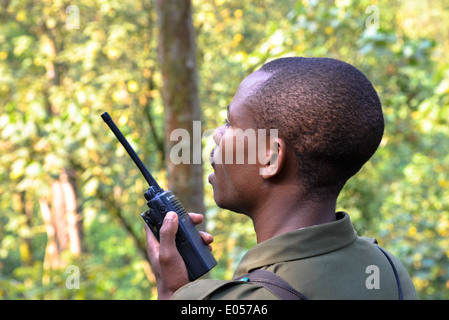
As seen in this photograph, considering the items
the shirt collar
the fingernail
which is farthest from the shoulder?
the fingernail

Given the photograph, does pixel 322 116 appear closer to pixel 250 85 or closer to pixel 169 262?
pixel 250 85

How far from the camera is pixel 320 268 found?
1251 millimetres

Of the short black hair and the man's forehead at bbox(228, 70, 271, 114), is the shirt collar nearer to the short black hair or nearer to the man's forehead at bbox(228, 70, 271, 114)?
the short black hair

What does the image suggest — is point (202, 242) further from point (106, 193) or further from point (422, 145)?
point (422, 145)

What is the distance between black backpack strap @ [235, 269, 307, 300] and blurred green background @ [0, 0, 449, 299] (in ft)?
9.21

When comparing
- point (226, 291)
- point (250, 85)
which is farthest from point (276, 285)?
point (250, 85)

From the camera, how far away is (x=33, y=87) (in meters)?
7.37

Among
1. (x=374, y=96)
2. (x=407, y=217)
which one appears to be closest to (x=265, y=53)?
(x=407, y=217)

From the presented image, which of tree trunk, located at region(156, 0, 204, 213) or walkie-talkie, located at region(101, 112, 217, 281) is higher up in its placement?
tree trunk, located at region(156, 0, 204, 213)

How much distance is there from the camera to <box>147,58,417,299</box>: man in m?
1.28

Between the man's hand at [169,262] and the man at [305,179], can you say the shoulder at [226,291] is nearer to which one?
the man at [305,179]

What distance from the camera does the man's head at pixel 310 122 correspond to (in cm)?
131

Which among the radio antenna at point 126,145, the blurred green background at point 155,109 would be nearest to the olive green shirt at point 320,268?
the radio antenna at point 126,145

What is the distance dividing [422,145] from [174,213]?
23.2 feet
